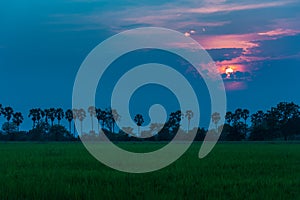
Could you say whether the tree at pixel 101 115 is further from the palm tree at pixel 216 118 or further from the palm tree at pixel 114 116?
the palm tree at pixel 216 118

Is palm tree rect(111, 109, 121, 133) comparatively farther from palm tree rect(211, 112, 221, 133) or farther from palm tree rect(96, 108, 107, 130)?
palm tree rect(211, 112, 221, 133)

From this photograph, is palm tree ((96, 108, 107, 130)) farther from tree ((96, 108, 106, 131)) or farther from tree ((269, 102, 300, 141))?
tree ((269, 102, 300, 141))

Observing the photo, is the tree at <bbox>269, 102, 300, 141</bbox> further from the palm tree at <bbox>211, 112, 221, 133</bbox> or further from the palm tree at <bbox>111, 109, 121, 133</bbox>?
the palm tree at <bbox>111, 109, 121, 133</bbox>

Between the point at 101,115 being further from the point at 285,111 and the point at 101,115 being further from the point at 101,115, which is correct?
the point at 285,111

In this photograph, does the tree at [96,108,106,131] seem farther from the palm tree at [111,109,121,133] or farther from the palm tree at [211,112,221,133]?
the palm tree at [211,112,221,133]

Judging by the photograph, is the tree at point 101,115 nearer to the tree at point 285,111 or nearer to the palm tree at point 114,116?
the palm tree at point 114,116

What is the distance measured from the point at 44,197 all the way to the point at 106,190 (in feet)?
4.06

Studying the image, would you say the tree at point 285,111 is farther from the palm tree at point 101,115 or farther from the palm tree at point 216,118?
the palm tree at point 101,115

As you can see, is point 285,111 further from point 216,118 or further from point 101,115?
point 101,115

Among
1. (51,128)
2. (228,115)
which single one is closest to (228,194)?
(51,128)

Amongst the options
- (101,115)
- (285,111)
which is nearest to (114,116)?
(101,115)

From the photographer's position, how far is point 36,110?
8994 centimetres

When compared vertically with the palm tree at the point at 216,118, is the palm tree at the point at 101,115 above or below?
above

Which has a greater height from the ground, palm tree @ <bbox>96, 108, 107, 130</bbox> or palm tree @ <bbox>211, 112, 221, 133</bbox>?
palm tree @ <bbox>96, 108, 107, 130</bbox>
